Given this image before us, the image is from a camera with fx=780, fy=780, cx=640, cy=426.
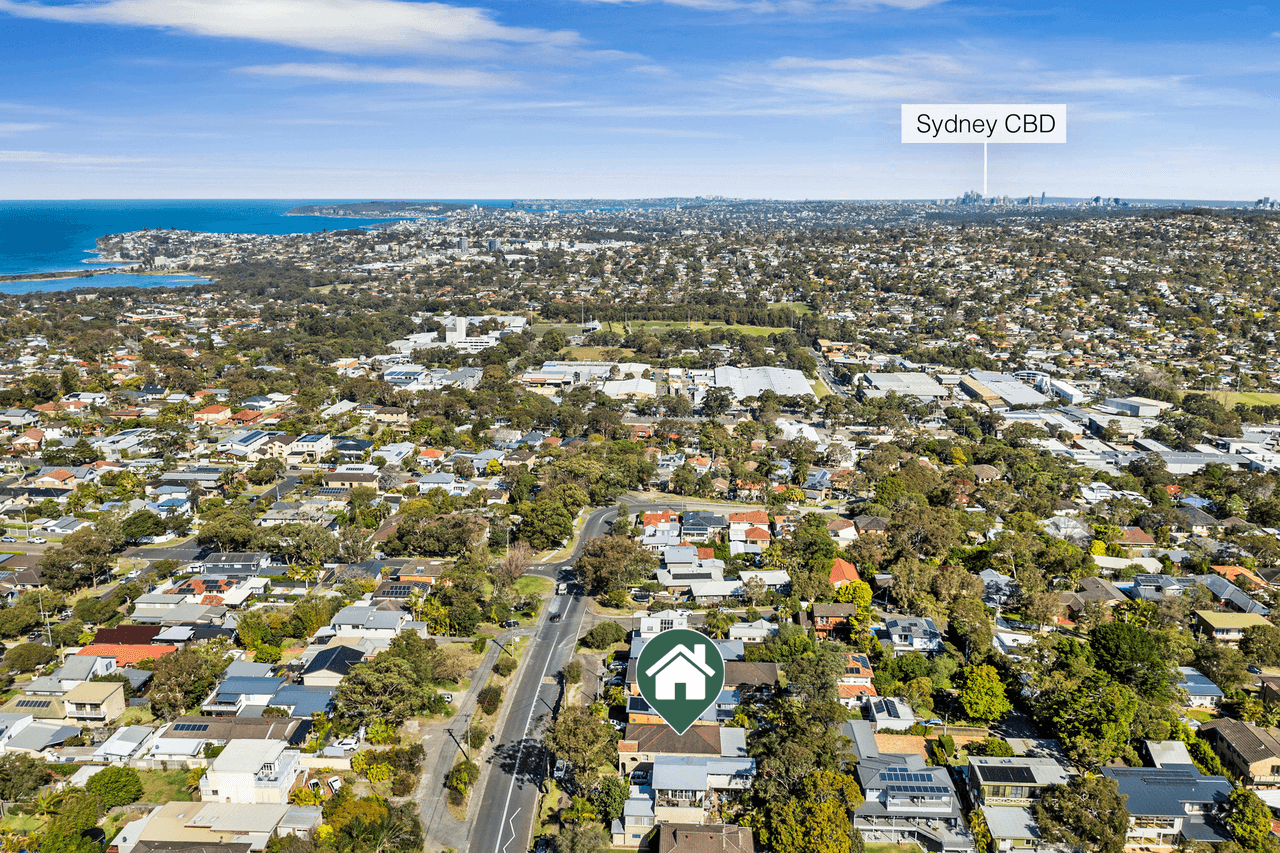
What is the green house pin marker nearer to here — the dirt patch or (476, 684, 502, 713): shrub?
the dirt patch

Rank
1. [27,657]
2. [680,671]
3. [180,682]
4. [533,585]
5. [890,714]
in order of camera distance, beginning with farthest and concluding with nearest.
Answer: [533,585] → [27,657] → [180,682] → [890,714] → [680,671]

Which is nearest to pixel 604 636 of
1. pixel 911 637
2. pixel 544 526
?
pixel 544 526

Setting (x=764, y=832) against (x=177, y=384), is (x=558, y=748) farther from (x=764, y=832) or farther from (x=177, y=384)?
(x=177, y=384)

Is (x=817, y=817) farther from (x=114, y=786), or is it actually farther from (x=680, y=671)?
(x=114, y=786)

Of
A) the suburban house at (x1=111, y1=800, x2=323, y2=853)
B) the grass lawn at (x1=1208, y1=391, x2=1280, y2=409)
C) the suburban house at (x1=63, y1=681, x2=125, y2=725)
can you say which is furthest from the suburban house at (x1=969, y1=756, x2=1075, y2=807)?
the grass lawn at (x1=1208, y1=391, x2=1280, y2=409)

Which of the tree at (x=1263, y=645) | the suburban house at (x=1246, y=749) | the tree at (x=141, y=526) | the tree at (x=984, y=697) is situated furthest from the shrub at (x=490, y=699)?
the tree at (x=1263, y=645)
